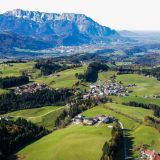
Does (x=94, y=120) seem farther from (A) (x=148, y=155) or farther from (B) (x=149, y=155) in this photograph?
(B) (x=149, y=155)

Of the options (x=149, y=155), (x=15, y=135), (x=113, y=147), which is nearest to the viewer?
(x=149, y=155)

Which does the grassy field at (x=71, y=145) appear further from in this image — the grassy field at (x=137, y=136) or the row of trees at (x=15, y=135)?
the grassy field at (x=137, y=136)

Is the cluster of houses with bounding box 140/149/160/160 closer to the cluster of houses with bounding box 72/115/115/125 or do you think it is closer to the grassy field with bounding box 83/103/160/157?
the grassy field with bounding box 83/103/160/157

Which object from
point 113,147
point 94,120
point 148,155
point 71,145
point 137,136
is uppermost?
point 113,147

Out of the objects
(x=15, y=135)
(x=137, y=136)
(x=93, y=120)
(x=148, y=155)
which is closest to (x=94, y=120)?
(x=93, y=120)

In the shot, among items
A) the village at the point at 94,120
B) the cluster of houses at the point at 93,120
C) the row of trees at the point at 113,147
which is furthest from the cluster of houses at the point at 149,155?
the cluster of houses at the point at 93,120
